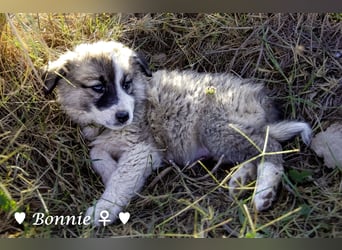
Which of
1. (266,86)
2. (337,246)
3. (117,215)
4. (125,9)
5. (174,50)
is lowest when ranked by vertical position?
(337,246)

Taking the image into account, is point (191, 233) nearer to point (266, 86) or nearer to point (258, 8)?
point (266, 86)

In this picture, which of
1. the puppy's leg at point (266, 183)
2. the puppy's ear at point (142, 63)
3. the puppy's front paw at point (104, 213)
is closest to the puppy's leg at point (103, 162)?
the puppy's front paw at point (104, 213)

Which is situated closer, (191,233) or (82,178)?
(191,233)

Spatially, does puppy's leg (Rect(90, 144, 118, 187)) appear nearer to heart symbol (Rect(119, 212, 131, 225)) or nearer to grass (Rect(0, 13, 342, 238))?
grass (Rect(0, 13, 342, 238))

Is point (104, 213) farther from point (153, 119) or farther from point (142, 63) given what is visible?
point (142, 63)

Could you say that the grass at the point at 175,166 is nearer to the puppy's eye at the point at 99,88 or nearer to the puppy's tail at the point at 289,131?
the puppy's tail at the point at 289,131

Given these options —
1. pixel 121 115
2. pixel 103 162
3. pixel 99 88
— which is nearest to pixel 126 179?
pixel 103 162

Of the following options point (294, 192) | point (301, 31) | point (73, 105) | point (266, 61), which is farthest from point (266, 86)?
point (73, 105)

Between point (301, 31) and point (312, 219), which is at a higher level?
point (301, 31)
